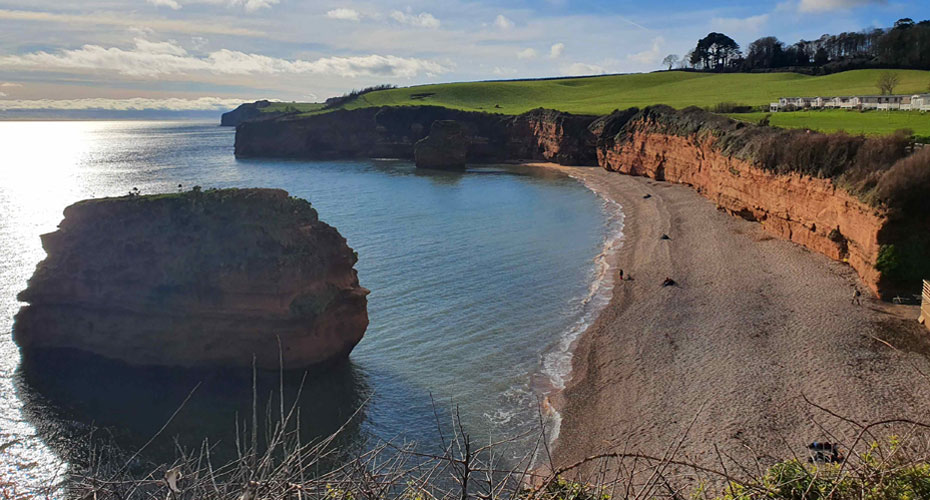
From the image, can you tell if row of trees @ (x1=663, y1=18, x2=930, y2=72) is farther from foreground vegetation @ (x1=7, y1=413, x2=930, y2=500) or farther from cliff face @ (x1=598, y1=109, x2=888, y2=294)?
foreground vegetation @ (x1=7, y1=413, x2=930, y2=500)

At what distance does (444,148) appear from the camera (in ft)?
282

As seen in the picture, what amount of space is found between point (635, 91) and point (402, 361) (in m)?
109

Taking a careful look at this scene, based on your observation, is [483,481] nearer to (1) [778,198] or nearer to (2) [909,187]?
(2) [909,187]

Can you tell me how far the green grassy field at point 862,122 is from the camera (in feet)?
126

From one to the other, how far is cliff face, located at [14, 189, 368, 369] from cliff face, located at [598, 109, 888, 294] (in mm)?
22439

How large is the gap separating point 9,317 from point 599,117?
69.5 m

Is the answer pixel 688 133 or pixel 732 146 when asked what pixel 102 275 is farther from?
pixel 688 133

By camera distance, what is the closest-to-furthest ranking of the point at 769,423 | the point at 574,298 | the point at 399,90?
the point at 769,423, the point at 574,298, the point at 399,90

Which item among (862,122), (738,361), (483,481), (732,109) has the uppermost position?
(732,109)

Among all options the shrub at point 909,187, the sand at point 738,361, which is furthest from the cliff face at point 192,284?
the shrub at point 909,187

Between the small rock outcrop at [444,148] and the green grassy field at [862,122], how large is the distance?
4074cm

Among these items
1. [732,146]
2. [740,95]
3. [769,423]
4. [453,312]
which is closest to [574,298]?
[453,312]

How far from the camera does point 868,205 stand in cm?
2686

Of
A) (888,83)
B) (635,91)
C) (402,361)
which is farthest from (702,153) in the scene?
(635,91)
